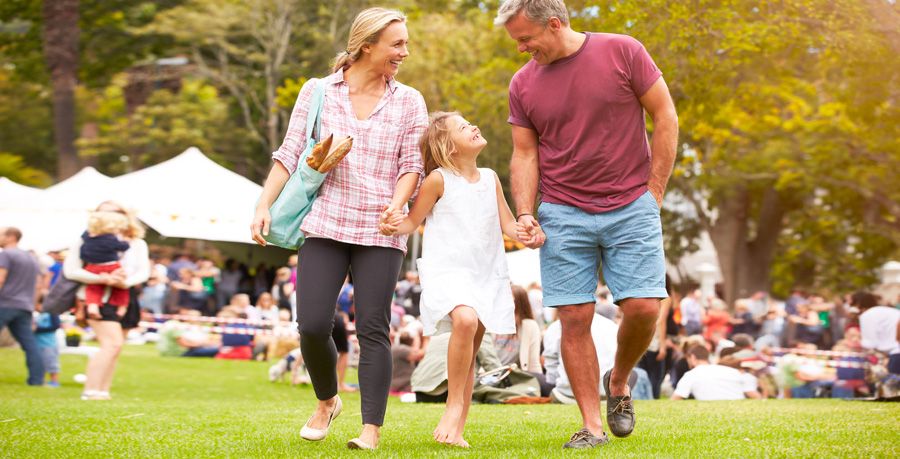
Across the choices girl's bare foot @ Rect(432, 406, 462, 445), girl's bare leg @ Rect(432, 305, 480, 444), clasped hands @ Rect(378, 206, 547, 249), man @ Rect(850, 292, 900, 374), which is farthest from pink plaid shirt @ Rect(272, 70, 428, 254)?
man @ Rect(850, 292, 900, 374)

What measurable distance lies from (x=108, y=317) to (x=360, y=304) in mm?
5217

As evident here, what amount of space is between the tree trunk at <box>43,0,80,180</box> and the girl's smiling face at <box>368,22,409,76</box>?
2328 centimetres

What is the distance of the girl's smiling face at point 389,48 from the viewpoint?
A: 4.14 meters

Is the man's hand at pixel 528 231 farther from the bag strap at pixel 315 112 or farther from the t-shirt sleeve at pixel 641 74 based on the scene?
the bag strap at pixel 315 112

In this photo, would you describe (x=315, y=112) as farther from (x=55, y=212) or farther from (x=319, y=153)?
(x=55, y=212)

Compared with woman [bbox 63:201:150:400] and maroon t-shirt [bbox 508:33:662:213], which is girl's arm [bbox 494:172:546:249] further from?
woman [bbox 63:201:150:400]

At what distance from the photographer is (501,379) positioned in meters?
8.40

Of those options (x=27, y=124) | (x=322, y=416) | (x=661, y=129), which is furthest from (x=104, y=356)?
(x=27, y=124)

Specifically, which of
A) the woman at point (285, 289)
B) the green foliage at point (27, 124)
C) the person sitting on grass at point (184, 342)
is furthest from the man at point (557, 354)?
the green foliage at point (27, 124)

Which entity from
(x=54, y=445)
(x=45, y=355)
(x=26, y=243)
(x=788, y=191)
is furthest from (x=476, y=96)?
(x=54, y=445)

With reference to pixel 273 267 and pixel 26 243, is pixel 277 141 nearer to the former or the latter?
pixel 273 267

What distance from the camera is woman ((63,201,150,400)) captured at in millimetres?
8312

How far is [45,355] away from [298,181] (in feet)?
27.7

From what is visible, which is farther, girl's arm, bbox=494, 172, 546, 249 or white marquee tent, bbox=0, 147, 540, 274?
white marquee tent, bbox=0, 147, 540, 274
